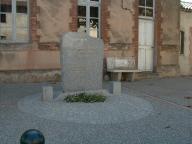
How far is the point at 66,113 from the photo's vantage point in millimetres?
8805

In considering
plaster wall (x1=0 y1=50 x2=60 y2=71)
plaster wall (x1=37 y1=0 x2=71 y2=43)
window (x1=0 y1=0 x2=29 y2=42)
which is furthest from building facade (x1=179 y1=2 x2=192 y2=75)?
window (x1=0 y1=0 x2=29 y2=42)

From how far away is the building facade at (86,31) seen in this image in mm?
14148

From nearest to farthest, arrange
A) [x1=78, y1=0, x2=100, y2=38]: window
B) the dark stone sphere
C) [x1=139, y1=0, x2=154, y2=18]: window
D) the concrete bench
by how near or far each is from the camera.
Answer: the dark stone sphere, the concrete bench, [x1=78, y1=0, x2=100, y2=38]: window, [x1=139, y1=0, x2=154, y2=18]: window

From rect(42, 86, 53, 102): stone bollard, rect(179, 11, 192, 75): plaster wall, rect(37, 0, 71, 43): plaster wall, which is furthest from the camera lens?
rect(179, 11, 192, 75): plaster wall

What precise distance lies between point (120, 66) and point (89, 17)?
2.39m

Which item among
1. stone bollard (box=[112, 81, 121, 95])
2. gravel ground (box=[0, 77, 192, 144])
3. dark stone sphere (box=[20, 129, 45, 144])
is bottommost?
gravel ground (box=[0, 77, 192, 144])

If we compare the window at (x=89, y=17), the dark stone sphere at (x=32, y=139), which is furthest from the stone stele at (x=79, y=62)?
the dark stone sphere at (x=32, y=139)

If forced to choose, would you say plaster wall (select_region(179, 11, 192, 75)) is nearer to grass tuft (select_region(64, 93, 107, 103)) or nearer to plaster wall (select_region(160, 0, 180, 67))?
plaster wall (select_region(160, 0, 180, 67))

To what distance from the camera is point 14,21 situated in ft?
46.6

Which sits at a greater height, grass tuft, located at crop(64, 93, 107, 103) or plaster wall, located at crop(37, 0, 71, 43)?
plaster wall, located at crop(37, 0, 71, 43)

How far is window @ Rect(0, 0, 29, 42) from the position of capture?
14.1 metres

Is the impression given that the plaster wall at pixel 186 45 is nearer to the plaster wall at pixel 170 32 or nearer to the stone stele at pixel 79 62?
the plaster wall at pixel 170 32

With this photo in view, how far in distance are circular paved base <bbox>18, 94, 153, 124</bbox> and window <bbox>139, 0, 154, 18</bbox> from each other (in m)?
7.59

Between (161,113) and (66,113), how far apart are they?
2278 mm
